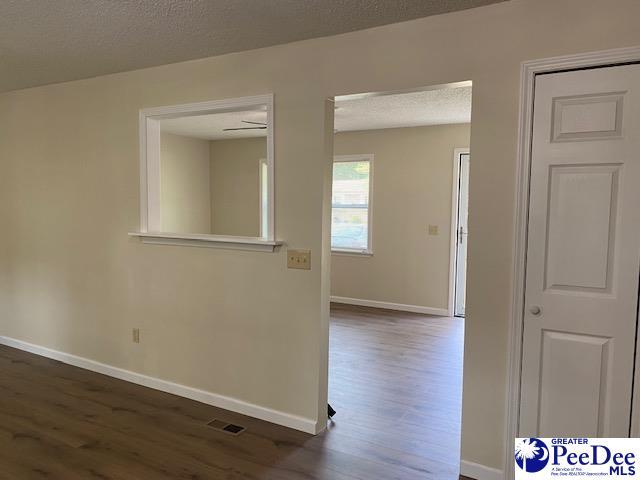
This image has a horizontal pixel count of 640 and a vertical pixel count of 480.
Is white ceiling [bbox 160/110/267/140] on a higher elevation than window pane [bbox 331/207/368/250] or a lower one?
higher

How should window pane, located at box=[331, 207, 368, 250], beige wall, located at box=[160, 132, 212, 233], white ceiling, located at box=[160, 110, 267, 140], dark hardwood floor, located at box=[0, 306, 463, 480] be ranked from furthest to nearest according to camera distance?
beige wall, located at box=[160, 132, 212, 233] < window pane, located at box=[331, 207, 368, 250] < white ceiling, located at box=[160, 110, 267, 140] < dark hardwood floor, located at box=[0, 306, 463, 480]

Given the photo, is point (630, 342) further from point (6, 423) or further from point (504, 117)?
point (6, 423)

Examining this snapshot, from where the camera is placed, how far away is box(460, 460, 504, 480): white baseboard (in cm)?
238

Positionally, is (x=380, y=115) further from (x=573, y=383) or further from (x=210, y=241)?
(x=573, y=383)

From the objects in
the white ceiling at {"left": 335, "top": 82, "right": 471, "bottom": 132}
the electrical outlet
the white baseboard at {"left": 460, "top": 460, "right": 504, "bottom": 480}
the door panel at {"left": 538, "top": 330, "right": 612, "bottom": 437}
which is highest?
the white ceiling at {"left": 335, "top": 82, "right": 471, "bottom": 132}

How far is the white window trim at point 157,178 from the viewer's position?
296cm

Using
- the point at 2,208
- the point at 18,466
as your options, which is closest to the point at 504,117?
the point at 18,466

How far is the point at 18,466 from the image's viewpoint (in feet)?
8.20

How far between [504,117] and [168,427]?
267 cm

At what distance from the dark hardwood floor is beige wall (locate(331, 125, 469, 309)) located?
2070mm
